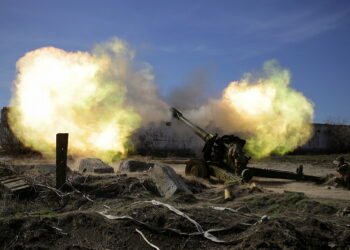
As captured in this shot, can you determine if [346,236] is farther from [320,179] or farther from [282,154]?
[282,154]

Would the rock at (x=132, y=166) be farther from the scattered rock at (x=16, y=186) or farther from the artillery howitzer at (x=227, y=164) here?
the scattered rock at (x=16, y=186)

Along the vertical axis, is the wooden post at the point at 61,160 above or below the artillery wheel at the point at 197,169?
above

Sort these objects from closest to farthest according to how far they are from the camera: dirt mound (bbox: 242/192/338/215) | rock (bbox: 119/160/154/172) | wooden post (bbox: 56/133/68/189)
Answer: dirt mound (bbox: 242/192/338/215) → wooden post (bbox: 56/133/68/189) → rock (bbox: 119/160/154/172)

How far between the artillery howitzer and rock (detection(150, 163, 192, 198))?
3.13 metres

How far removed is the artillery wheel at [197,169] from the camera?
42.1 ft

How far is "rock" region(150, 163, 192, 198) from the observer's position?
8748 mm

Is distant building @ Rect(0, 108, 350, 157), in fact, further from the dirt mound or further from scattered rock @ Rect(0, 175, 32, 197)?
the dirt mound

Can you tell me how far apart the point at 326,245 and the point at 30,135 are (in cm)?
1708

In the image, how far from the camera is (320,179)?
42.9ft

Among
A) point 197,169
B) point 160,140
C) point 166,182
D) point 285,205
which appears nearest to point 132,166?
point 197,169

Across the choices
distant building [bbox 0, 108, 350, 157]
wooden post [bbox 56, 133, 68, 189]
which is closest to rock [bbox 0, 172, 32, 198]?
wooden post [bbox 56, 133, 68, 189]

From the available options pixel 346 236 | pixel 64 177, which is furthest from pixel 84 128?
pixel 346 236

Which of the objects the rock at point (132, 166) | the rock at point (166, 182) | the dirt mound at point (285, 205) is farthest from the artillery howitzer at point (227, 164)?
the dirt mound at point (285, 205)

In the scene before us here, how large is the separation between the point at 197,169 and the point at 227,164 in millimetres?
1002
